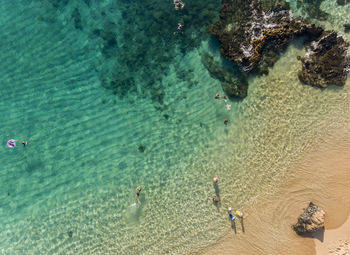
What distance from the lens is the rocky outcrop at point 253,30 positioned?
12.3 meters

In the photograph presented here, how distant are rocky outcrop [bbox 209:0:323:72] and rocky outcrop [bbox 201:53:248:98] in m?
0.66

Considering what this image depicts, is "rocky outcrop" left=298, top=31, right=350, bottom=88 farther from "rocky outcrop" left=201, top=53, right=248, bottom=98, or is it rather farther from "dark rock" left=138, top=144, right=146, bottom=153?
"dark rock" left=138, top=144, right=146, bottom=153

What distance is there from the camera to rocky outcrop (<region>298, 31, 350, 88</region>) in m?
12.1

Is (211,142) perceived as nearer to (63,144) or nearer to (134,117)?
(134,117)

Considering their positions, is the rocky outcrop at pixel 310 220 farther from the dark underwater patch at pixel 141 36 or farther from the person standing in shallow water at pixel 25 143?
the person standing in shallow water at pixel 25 143

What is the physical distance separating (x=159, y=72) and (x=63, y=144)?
24.6 ft

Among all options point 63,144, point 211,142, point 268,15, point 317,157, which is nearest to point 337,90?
point 317,157

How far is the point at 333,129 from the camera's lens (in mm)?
12203

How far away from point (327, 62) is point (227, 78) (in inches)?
225

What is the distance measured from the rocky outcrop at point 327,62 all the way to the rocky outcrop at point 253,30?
0.73 meters

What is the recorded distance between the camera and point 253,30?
1245 cm

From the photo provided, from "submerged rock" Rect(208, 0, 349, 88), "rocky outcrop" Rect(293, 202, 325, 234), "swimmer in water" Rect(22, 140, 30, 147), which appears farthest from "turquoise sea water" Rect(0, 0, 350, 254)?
"rocky outcrop" Rect(293, 202, 325, 234)

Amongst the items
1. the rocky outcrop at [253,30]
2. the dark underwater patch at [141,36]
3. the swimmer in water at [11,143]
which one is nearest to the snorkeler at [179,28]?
the dark underwater patch at [141,36]

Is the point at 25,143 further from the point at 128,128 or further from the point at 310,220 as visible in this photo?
the point at 310,220
